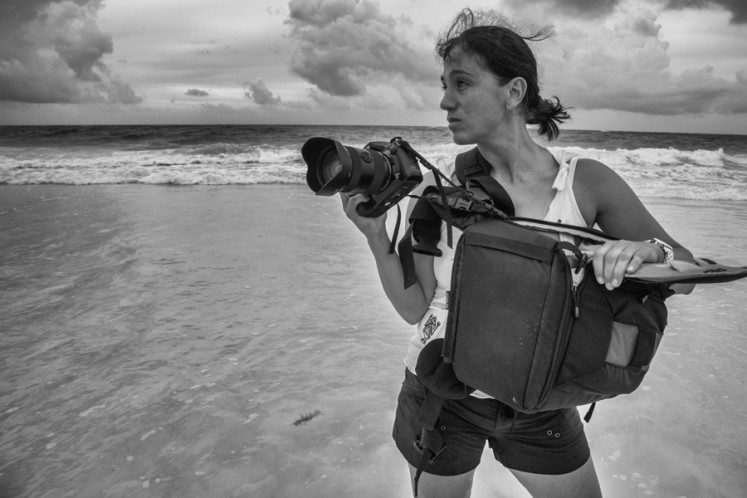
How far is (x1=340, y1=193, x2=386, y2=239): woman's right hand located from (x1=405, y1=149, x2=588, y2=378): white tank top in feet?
0.59

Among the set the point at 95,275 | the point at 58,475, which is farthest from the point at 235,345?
the point at 95,275

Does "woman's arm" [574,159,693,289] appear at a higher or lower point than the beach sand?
higher

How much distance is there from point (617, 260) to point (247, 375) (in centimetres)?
262

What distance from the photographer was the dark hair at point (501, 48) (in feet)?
5.04

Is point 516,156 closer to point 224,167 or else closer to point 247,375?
point 247,375

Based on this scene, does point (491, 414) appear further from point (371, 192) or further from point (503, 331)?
point (371, 192)

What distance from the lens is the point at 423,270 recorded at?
5.19 ft

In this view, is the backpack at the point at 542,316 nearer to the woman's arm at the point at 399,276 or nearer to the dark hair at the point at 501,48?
the woman's arm at the point at 399,276

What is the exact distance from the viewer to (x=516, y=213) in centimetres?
152

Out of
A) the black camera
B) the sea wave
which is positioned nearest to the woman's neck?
the black camera

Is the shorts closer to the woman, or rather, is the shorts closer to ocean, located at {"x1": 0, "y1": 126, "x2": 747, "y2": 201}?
the woman

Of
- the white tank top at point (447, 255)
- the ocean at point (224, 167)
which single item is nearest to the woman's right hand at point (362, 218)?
the white tank top at point (447, 255)

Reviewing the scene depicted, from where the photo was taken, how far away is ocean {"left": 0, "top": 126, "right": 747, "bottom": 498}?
94.2 inches

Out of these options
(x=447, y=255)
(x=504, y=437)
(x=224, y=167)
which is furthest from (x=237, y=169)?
(x=504, y=437)
